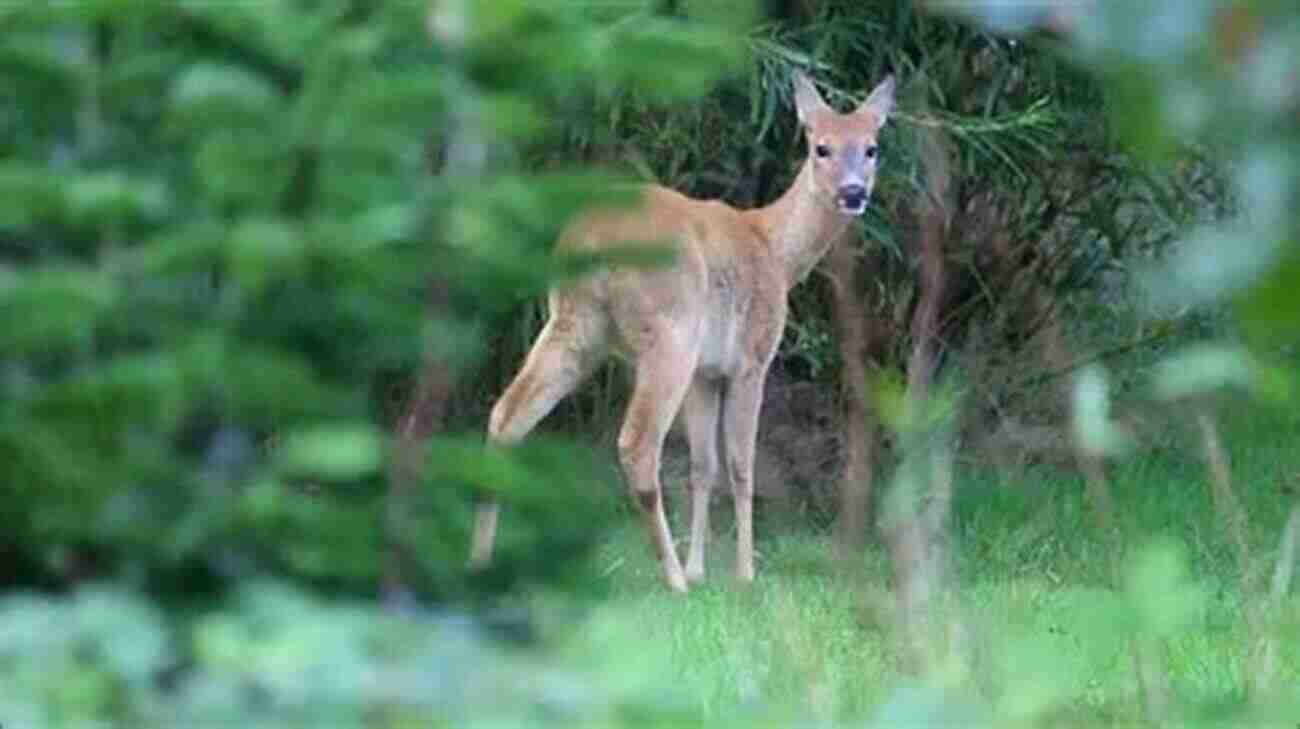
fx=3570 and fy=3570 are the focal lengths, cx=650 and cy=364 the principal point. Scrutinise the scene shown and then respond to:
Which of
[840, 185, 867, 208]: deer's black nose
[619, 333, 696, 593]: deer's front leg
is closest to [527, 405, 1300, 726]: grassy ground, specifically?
[619, 333, 696, 593]: deer's front leg

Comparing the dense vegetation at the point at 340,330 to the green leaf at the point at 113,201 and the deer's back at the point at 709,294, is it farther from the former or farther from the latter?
the deer's back at the point at 709,294

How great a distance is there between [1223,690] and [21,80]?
384 centimetres

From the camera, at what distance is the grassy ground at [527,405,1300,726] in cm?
450

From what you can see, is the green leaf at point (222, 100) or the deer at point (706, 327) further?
the deer at point (706, 327)

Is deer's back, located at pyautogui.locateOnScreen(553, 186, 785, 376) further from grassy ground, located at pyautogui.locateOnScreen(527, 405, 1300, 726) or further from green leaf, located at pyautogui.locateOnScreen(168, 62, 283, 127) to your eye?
green leaf, located at pyautogui.locateOnScreen(168, 62, 283, 127)

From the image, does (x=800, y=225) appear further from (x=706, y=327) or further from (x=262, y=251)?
(x=262, y=251)

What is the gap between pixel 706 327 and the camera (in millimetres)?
13945

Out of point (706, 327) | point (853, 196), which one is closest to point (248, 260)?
point (706, 327)

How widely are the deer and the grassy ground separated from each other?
0.32m

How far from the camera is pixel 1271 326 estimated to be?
303cm

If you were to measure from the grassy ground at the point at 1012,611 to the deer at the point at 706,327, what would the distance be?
321mm

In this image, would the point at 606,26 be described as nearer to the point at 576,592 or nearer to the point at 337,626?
the point at 576,592

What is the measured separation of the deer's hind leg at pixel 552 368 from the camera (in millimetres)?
13227

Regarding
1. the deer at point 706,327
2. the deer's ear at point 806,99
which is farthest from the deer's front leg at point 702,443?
the deer's ear at point 806,99
